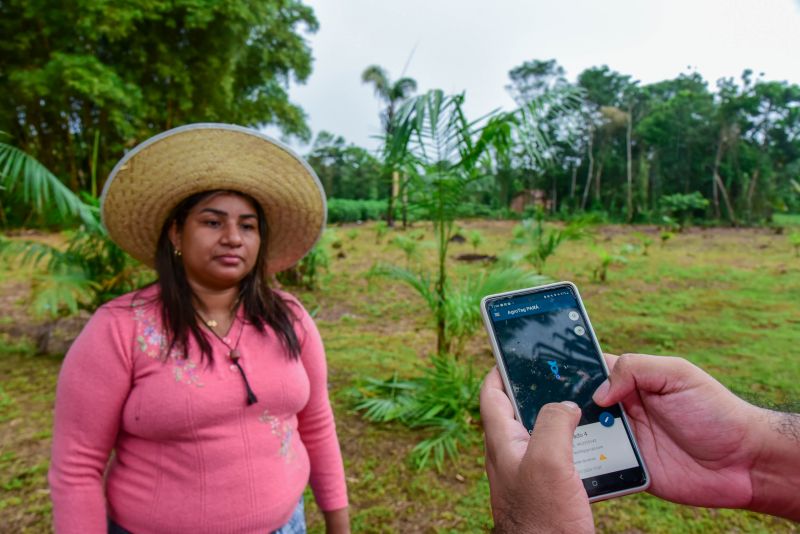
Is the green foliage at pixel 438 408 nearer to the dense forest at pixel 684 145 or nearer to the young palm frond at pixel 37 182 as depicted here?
the dense forest at pixel 684 145

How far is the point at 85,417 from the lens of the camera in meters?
1.09

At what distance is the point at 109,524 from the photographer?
1.18 m

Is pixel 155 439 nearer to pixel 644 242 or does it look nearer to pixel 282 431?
pixel 282 431

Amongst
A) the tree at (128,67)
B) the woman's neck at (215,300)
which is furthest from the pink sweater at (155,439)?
the tree at (128,67)

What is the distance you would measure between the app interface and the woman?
624mm

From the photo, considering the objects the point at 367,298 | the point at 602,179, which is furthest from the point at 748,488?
the point at 602,179

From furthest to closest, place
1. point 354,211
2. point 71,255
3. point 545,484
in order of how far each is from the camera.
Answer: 1. point 354,211
2. point 71,255
3. point 545,484

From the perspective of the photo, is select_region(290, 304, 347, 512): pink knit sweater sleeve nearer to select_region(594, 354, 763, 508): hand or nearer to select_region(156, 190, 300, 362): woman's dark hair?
select_region(156, 190, 300, 362): woman's dark hair

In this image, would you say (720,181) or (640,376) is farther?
(720,181)

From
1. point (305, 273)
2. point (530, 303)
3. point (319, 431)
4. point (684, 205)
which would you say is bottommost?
point (305, 273)

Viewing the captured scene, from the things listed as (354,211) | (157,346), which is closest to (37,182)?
(157,346)

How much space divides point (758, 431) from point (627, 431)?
242 mm

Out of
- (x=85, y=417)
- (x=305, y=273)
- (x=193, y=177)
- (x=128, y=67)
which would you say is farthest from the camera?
(x=128, y=67)

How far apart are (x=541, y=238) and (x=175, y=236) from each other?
5475 millimetres
